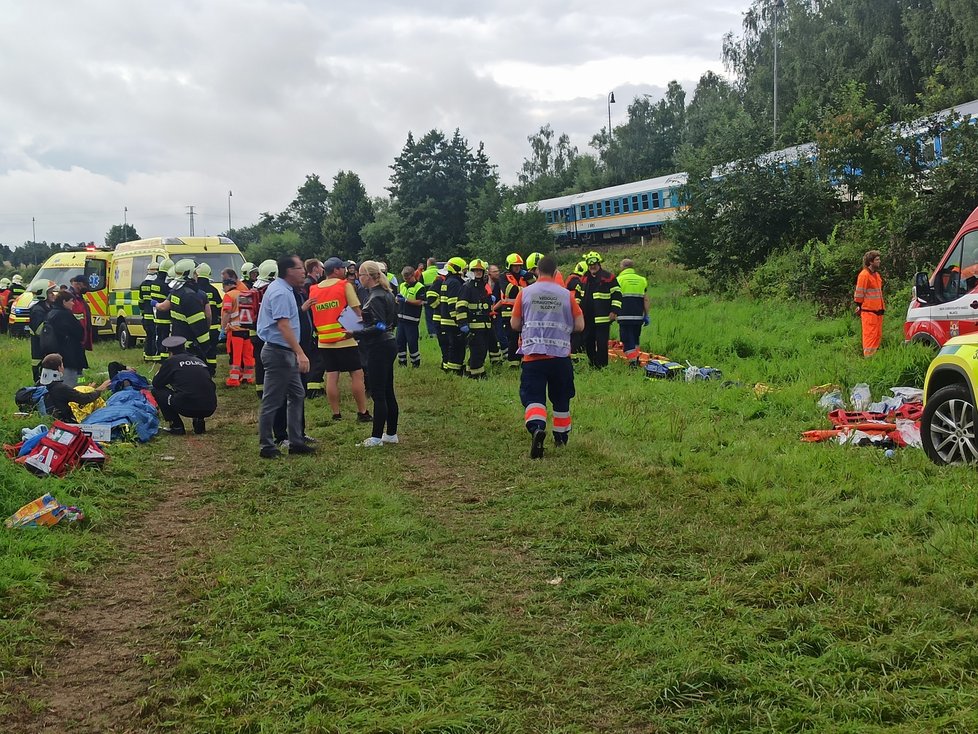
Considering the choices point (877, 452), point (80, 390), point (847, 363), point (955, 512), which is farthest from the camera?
point (847, 363)

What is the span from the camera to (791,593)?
4.35 m

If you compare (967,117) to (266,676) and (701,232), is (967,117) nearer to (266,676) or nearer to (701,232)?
(701,232)

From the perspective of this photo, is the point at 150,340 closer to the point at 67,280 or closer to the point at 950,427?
the point at 67,280

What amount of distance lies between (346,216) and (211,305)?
167 feet

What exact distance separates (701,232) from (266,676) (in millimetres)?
20491

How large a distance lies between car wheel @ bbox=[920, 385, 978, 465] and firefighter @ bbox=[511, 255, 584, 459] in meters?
2.90

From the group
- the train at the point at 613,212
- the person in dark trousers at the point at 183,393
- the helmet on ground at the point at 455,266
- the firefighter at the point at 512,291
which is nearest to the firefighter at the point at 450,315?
the helmet on ground at the point at 455,266

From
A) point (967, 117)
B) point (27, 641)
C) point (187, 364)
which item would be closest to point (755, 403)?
point (187, 364)

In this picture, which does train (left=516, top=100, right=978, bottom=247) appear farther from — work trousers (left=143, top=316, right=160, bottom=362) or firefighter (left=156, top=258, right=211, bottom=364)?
firefighter (left=156, top=258, right=211, bottom=364)

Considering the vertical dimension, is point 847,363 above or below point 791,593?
above

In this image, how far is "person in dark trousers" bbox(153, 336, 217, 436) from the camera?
31.4ft

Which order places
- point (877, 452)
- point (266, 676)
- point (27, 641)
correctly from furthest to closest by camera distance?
point (877, 452) → point (27, 641) → point (266, 676)

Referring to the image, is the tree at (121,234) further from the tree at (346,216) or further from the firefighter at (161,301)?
the firefighter at (161,301)

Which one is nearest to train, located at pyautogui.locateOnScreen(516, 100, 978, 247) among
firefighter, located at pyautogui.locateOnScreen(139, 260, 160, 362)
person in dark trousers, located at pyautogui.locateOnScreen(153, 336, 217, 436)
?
firefighter, located at pyautogui.locateOnScreen(139, 260, 160, 362)
